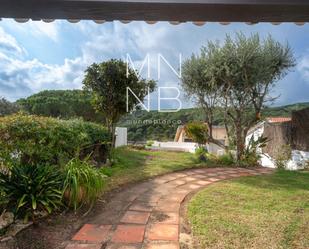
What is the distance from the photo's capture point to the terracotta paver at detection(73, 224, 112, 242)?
3.36 meters

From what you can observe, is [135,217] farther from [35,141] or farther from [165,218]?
[35,141]

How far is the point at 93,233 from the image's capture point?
349 centimetres

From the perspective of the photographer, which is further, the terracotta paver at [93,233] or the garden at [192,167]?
the garden at [192,167]

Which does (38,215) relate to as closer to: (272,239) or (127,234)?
(127,234)

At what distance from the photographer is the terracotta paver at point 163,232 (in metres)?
3.36

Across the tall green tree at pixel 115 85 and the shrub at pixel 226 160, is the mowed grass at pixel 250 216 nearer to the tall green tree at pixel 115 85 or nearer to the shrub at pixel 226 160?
the shrub at pixel 226 160

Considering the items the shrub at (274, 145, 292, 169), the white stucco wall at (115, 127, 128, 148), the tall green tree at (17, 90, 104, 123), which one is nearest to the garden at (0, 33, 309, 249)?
the shrub at (274, 145, 292, 169)

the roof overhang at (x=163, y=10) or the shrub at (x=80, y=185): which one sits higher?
the roof overhang at (x=163, y=10)

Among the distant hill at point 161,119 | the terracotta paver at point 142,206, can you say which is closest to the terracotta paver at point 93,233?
the terracotta paver at point 142,206

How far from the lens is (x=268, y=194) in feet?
18.1

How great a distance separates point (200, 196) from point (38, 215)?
9.03ft

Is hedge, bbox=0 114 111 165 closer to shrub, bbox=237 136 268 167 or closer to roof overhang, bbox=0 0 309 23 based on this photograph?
roof overhang, bbox=0 0 309 23

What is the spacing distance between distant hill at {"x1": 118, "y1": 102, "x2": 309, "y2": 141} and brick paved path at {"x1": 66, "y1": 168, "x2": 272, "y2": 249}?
6.34 m

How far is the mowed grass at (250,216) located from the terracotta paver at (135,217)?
63 centimetres
